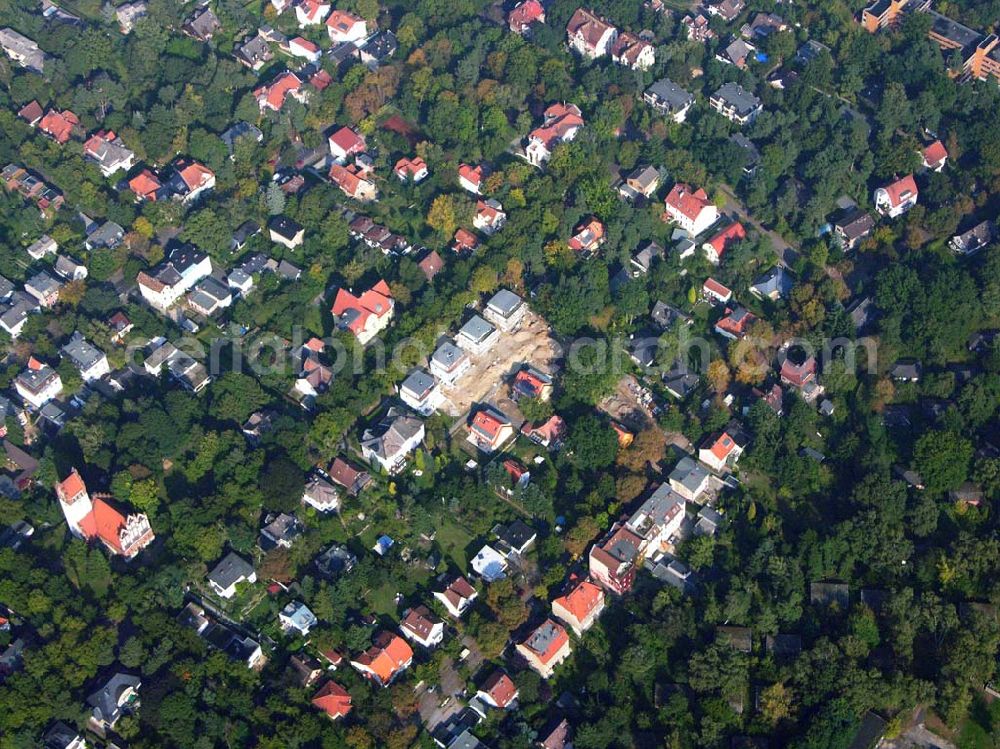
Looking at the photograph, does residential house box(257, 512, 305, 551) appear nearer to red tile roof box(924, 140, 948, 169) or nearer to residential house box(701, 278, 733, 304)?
residential house box(701, 278, 733, 304)

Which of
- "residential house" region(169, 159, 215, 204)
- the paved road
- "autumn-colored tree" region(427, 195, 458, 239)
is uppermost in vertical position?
the paved road

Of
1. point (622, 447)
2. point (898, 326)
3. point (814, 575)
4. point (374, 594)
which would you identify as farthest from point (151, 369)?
point (898, 326)

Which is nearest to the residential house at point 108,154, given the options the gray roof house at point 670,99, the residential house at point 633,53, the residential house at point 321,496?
the residential house at point 321,496

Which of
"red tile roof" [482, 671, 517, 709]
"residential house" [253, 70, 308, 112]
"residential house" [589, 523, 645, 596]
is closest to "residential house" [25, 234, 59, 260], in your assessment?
"residential house" [253, 70, 308, 112]

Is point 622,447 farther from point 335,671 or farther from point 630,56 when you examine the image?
point 630,56

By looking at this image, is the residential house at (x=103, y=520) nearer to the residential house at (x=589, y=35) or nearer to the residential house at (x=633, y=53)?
the residential house at (x=589, y=35)

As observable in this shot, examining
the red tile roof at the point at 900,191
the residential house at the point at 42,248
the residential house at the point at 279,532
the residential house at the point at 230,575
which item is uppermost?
the red tile roof at the point at 900,191

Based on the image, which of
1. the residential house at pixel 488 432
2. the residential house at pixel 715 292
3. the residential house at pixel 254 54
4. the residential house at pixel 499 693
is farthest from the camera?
the residential house at pixel 254 54
